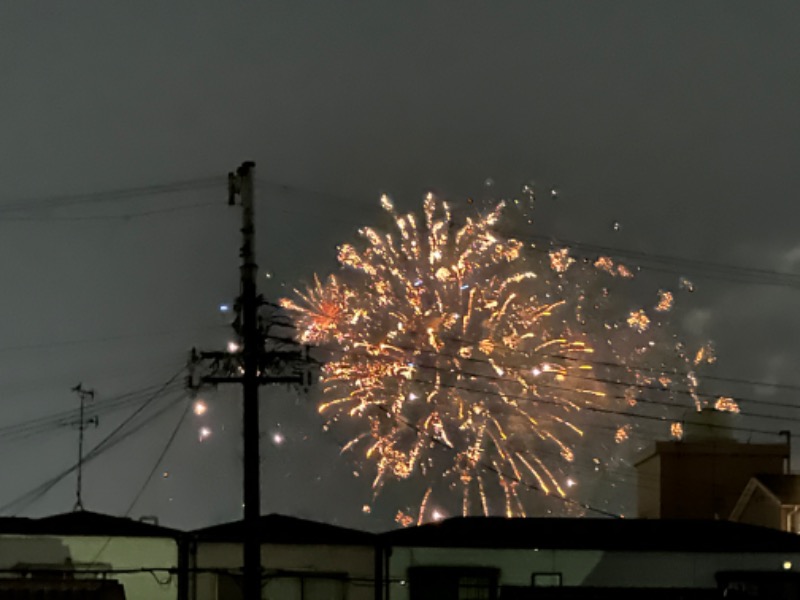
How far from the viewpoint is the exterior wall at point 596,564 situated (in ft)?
129

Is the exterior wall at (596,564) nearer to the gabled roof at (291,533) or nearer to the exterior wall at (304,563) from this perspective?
the exterior wall at (304,563)

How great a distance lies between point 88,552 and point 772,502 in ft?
104

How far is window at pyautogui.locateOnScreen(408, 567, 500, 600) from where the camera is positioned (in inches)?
1538

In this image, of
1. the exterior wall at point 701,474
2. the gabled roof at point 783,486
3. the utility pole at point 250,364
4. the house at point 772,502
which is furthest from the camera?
the exterior wall at point 701,474

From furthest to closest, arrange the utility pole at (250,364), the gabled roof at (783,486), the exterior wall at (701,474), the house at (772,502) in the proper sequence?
the exterior wall at (701,474), the gabled roof at (783,486), the house at (772,502), the utility pole at (250,364)

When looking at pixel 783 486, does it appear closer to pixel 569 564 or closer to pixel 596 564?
pixel 596 564

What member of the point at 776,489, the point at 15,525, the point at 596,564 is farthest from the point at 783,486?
the point at 15,525

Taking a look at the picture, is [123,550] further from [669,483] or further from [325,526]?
[669,483]

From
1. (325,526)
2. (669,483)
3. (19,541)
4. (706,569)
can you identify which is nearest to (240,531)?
(325,526)

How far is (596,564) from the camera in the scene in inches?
1559

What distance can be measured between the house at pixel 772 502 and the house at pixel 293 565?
24.9 m

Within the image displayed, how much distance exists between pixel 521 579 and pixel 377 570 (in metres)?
4.27

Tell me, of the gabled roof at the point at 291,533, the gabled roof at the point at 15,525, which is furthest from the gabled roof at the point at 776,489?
the gabled roof at the point at 15,525

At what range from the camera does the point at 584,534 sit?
41375mm
